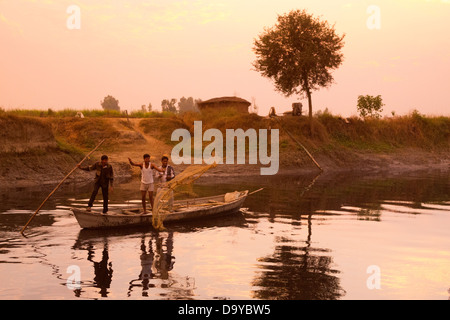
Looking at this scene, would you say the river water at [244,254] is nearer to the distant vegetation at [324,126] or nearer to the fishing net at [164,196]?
the fishing net at [164,196]

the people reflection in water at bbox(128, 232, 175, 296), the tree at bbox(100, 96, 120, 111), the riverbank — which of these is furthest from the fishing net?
the tree at bbox(100, 96, 120, 111)

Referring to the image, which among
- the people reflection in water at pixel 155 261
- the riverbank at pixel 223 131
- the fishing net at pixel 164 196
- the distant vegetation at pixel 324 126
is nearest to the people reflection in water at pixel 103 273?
the people reflection in water at pixel 155 261

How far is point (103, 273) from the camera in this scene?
42.3ft

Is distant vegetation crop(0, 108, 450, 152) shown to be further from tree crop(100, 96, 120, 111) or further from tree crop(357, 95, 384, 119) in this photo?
tree crop(100, 96, 120, 111)

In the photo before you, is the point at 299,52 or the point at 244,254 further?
the point at 299,52

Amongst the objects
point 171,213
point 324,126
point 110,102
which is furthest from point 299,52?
point 110,102

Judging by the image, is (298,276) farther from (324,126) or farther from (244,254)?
(324,126)

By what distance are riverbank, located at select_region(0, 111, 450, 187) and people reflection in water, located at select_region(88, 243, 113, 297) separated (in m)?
19.8

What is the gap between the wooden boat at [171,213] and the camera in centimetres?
1786

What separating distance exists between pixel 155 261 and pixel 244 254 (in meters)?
2.58

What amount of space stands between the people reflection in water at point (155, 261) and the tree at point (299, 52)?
3463 centimetres

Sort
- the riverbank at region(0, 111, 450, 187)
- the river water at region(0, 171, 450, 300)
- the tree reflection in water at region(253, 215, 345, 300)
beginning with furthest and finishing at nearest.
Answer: the riverbank at region(0, 111, 450, 187) → the river water at region(0, 171, 450, 300) → the tree reflection in water at region(253, 215, 345, 300)

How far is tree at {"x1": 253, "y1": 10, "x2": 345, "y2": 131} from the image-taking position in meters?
49.5

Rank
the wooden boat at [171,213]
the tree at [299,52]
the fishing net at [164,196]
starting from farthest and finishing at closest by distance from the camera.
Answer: the tree at [299,52], the fishing net at [164,196], the wooden boat at [171,213]
